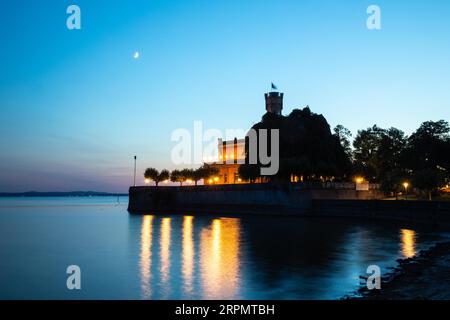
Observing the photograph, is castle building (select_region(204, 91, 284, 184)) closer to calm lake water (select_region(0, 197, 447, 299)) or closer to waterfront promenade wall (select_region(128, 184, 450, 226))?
waterfront promenade wall (select_region(128, 184, 450, 226))

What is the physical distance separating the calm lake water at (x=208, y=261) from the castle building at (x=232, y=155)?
59.1 m

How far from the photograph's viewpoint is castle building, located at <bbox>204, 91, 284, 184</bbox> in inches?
4353

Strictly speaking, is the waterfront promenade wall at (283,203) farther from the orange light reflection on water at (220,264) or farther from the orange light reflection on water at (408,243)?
the orange light reflection on water at (220,264)

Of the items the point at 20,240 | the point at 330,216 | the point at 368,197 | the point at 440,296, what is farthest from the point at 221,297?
the point at 368,197

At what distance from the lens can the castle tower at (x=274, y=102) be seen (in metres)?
110

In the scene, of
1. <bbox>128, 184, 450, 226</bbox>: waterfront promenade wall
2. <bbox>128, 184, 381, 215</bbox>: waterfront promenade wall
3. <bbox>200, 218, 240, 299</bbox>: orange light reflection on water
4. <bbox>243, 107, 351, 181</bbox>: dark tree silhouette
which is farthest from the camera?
<bbox>128, 184, 381, 215</bbox>: waterfront promenade wall

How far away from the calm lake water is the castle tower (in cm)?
6032

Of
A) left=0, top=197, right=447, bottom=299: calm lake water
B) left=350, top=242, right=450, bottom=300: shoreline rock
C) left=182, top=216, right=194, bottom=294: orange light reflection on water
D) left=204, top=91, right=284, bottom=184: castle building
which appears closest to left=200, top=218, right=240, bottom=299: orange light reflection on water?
left=0, top=197, right=447, bottom=299: calm lake water

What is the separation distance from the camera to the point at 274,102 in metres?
110

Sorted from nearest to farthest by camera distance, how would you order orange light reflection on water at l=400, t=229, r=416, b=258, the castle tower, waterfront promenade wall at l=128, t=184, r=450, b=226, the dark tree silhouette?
orange light reflection on water at l=400, t=229, r=416, b=258 < waterfront promenade wall at l=128, t=184, r=450, b=226 < the dark tree silhouette < the castle tower

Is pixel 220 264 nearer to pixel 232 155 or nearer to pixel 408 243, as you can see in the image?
pixel 408 243

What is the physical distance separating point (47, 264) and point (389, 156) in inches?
3015

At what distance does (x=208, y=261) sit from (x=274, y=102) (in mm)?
82696
